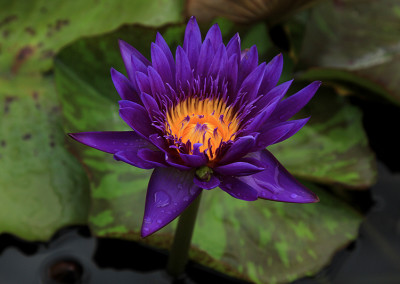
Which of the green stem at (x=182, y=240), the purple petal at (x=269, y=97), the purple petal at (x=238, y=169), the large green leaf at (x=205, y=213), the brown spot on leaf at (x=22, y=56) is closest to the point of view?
the purple petal at (x=238, y=169)

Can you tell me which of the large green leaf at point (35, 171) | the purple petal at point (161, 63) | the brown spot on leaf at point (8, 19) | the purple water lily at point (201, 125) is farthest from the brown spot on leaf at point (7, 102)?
the purple petal at point (161, 63)

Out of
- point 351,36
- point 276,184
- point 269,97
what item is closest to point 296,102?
point 269,97

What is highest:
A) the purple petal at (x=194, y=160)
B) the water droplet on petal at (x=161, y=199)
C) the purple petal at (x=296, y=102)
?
the purple petal at (x=296, y=102)

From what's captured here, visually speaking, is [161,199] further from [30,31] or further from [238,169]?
[30,31]

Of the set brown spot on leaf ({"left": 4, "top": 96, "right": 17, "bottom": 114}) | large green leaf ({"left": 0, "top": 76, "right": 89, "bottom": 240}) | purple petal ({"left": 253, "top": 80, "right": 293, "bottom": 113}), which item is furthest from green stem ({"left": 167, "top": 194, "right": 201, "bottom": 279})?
brown spot on leaf ({"left": 4, "top": 96, "right": 17, "bottom": 114})

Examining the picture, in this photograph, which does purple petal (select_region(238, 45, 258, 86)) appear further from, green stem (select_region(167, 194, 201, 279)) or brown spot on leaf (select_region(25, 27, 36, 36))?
brown spot on leaf (select_region(25, 27, 36, 36))

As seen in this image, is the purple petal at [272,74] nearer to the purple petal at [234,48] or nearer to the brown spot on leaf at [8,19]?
the purple petal at [234,48]
